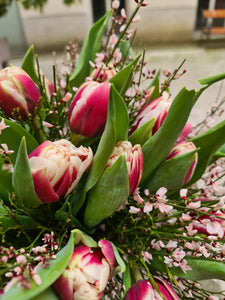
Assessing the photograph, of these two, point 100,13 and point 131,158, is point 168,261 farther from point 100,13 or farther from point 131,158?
point 100,13

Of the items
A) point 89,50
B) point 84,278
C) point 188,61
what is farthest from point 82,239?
point 188,61

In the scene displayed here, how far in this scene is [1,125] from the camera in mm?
310

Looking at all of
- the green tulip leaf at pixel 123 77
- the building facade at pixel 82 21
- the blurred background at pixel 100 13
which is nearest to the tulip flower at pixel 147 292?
the green tulip leaf at pixel 123 77

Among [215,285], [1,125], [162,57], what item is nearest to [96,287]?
[1,125]

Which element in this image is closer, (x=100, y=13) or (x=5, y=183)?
(x=5, y=183)

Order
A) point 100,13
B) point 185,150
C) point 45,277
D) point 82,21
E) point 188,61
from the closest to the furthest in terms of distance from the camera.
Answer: point 45,277
point 185,150
point 188,61
point 82,21
point 100,13

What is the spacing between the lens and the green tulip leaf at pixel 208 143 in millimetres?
364

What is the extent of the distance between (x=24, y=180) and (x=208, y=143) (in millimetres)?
217

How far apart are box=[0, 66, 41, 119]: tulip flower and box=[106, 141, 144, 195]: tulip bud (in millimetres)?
114

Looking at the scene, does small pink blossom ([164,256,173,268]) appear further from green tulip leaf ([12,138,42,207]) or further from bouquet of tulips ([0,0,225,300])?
green tulip leaf ([12,138,42,207])

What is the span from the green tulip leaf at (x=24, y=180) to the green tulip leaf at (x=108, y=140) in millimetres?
47

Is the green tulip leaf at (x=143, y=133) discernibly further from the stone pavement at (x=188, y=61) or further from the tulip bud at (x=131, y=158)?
the stone pavement at (x=188, y=61)

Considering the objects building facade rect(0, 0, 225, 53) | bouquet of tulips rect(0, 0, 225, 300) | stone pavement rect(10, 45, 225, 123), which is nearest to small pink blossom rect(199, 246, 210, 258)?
bouquet of tulips rect(0, 0, 225, 300)

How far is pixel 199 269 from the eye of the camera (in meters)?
0.33
